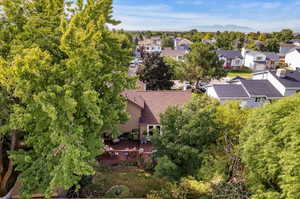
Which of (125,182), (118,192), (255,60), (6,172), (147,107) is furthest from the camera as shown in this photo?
(255,60)

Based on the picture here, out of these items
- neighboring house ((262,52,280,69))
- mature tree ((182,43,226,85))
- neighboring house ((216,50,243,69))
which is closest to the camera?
mature tree ((182,43,226,85))

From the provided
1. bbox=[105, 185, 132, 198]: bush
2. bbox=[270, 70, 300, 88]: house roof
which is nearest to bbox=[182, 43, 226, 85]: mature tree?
bbox=[270, 70, 300, 88]: house roof

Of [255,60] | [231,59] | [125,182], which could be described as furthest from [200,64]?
[255,60]

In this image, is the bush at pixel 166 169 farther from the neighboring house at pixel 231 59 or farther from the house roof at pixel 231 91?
the neighboring house at pixel 231 59

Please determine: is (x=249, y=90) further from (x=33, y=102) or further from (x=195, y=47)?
(x=33, y=102)

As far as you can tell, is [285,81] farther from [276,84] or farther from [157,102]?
[157,102]

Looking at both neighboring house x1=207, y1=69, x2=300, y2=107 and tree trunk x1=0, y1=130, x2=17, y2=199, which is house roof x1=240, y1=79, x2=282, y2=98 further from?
tree trunk x1=0, y1=130, x2=17, y2=199
